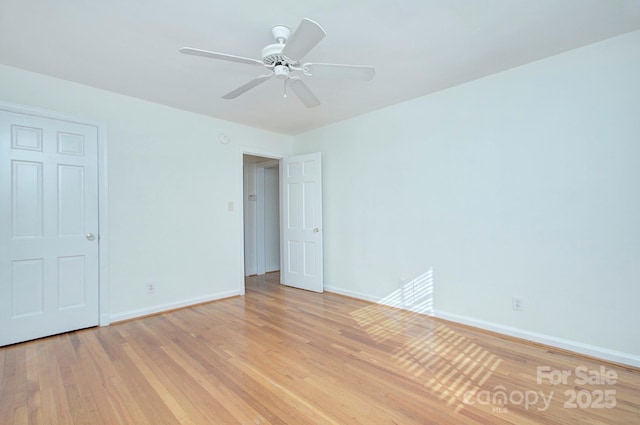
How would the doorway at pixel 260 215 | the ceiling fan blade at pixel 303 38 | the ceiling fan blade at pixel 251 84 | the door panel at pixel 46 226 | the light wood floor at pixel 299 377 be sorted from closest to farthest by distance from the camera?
1. the ceiling fan blade at pixel 303 38
2. the light wood floor at pixel 299 377
3. the ceiling fan blade at pixel 251 84
4. the door panel at pixel 46 226
5. the doorway at pixel 260 215

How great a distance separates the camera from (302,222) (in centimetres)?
466

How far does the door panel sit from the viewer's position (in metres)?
2.69

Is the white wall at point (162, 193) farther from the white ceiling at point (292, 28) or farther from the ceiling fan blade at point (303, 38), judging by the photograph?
the ceiling fan blade at point (303, 38)

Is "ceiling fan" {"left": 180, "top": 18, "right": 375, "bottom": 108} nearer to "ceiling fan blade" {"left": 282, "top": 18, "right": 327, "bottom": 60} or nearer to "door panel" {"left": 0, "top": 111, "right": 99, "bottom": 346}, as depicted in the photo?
"ceiling fan blade" {"left": 282, "top": 18, "right": 327, "bottom": 60}

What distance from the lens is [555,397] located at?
6.16ft

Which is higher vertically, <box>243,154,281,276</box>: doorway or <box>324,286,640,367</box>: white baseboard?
<box>243,154,281,276</box>: doorway

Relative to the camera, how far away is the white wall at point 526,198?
2.29 metres

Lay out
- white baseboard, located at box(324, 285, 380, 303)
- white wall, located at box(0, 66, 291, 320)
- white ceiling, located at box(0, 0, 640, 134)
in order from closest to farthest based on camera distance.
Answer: white ceiling, located at box(0, 0, 640, 134) < white wall, located at box(0, 66, 291, 320) < white baseboard, located at box(324, 285, 380, 303)

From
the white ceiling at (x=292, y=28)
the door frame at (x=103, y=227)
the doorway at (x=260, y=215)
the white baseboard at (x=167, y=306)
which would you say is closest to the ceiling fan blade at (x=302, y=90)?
the white ceiling at (x=292, y=28)

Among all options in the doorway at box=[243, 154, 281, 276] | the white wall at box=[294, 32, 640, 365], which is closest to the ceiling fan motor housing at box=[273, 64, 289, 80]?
the white wall at box=[294, 32, 640, 365]

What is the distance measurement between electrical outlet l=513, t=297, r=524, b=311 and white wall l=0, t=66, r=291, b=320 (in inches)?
132

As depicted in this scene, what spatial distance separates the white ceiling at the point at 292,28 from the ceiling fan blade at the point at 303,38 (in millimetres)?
338

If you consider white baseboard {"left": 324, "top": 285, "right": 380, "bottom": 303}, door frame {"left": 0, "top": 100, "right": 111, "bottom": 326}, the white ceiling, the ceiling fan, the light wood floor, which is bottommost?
the light wood floor

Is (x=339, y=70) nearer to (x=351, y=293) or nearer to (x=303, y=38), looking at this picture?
(x=303, y=38)
